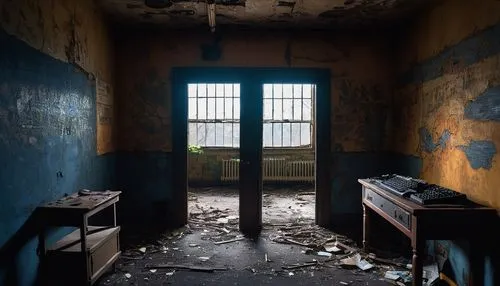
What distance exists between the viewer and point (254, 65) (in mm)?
5406

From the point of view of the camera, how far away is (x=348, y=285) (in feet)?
11.4

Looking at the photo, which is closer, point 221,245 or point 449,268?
point 449,268

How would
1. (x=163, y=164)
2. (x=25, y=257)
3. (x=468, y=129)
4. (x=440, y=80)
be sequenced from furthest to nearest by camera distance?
(x=163, y=164)
(x=440, y=80)
(x=468, y=129)
(x=25, y=257)

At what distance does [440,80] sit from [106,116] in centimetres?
404

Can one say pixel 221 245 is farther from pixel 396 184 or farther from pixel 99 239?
pixel 396 184

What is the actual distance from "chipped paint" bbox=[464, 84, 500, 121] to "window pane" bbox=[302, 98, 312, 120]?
251 inches

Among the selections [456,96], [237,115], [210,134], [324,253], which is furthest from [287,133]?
[456,96]

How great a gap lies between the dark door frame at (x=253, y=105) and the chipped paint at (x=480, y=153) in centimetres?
225

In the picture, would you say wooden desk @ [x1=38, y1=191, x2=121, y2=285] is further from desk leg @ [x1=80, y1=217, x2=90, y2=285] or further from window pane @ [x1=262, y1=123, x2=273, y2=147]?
window pane @ [x1=262, y1=123, x2=273, y2=147]

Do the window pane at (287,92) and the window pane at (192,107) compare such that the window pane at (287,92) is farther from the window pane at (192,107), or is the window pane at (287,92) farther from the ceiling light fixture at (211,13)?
the ceiling light fixture at (211,13)

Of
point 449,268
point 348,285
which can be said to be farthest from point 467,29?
Answer: point 348,285

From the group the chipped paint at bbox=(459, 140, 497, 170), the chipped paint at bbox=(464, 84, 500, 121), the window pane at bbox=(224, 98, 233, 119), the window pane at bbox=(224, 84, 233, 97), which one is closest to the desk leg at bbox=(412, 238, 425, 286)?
the chipped paint at bbox=(459, 140, 497, 170)

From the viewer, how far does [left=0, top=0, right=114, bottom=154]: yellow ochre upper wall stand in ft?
9.41

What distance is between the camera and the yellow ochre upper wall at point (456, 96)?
3016 mm
